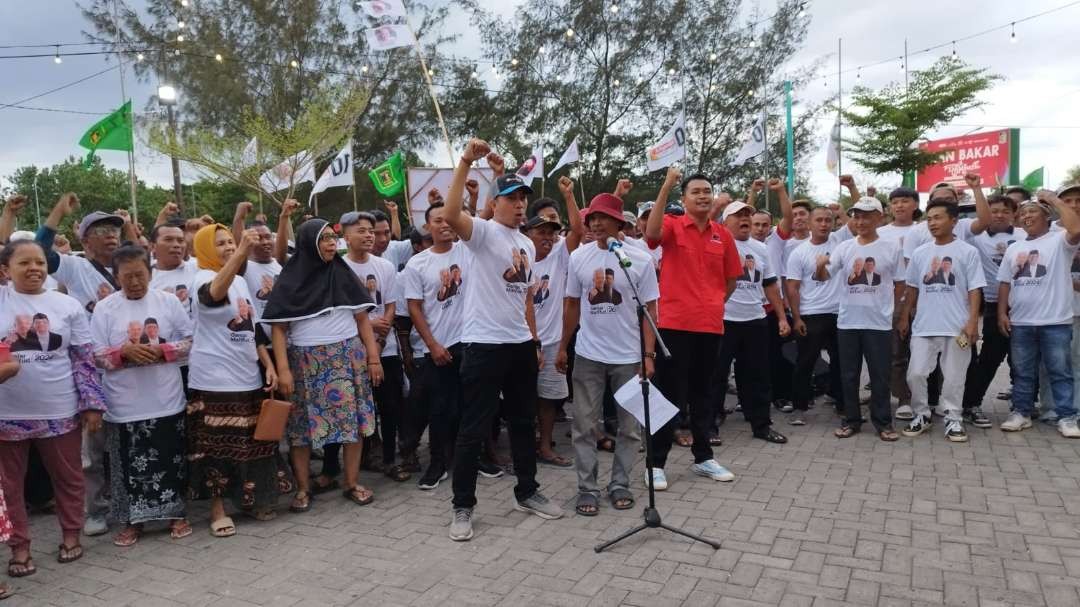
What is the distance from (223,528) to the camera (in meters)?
4.34

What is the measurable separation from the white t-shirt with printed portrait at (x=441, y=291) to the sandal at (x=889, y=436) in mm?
3723

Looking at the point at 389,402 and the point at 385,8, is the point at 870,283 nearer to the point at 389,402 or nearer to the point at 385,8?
the point at 389,402

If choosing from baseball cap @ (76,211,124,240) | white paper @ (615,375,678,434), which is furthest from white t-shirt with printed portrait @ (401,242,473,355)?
baseball cap @ (76,211,124,240)

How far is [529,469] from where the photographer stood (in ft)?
14.7

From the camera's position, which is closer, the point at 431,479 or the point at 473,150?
the point at 473,150

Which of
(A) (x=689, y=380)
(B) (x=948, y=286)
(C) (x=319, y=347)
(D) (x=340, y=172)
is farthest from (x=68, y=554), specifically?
(D) (x=340, y=172)

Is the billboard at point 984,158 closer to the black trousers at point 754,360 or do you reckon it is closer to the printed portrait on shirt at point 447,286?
the black trousers at point 754,360

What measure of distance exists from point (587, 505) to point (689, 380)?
1.28m

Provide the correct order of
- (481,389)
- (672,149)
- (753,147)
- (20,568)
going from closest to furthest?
(20,568), (481,389), (753,147), (672,149)

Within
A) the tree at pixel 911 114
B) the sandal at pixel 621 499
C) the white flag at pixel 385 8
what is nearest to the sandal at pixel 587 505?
the sandal at pixel 621 499

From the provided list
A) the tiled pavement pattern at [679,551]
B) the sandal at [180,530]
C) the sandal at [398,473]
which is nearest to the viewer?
the tiled pavement pattern at [679,551]

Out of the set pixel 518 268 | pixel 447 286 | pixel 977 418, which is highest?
pixel 518 268

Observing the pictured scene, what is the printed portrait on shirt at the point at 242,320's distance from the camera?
4.38 metres

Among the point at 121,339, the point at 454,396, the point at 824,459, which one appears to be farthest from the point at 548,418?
the point at 121,339
